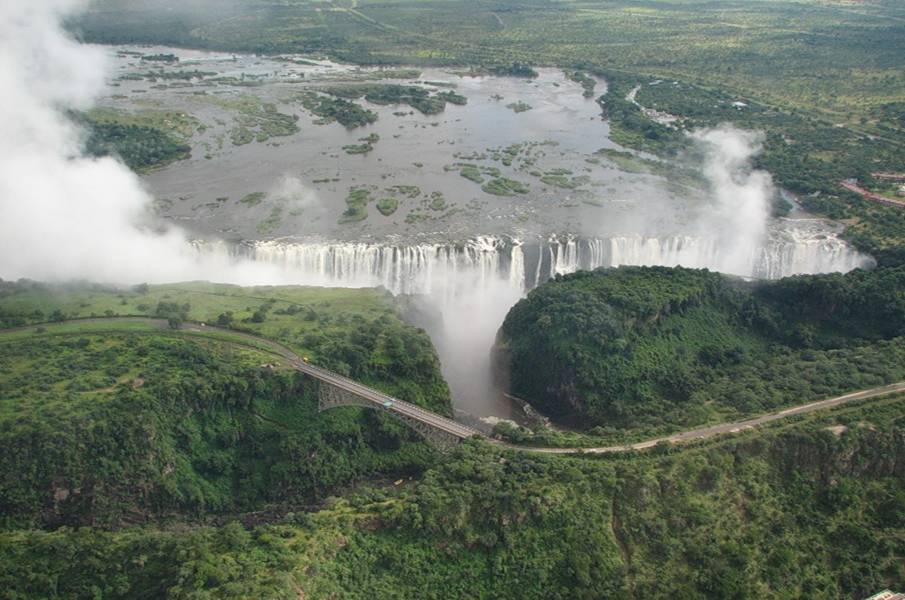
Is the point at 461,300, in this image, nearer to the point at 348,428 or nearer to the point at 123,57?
the point at 348,428

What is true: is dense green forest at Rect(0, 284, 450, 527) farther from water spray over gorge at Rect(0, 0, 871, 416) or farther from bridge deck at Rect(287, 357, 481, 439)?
water spray over gorge at Rect(0, 0, 871, 416)

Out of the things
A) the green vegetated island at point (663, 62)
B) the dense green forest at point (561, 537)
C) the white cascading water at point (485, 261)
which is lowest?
the dense green forest at point (561, 537)

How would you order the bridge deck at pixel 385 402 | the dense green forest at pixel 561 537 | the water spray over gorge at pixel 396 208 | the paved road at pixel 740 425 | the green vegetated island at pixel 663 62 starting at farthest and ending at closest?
the green vegetated island at pixel 663 62
the water spray over gorge at pixel 396 208
the bridge deck at pixel 385 402
the paved road at pixel 740 425
the dense green forest at pixel 561 537

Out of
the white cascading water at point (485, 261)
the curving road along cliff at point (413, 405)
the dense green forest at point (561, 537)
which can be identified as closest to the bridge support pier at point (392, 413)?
the curving road along cliff at point (413, 405)

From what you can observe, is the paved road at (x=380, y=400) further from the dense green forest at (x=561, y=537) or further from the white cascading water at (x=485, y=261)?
the white cascading water at (x=485, y=261)

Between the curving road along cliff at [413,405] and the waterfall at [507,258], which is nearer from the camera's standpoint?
the curving road along cliff at [413,405]

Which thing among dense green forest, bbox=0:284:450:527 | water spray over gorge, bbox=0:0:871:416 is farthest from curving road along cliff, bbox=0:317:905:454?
water spray over gorge, bbox=0:0:871:416
